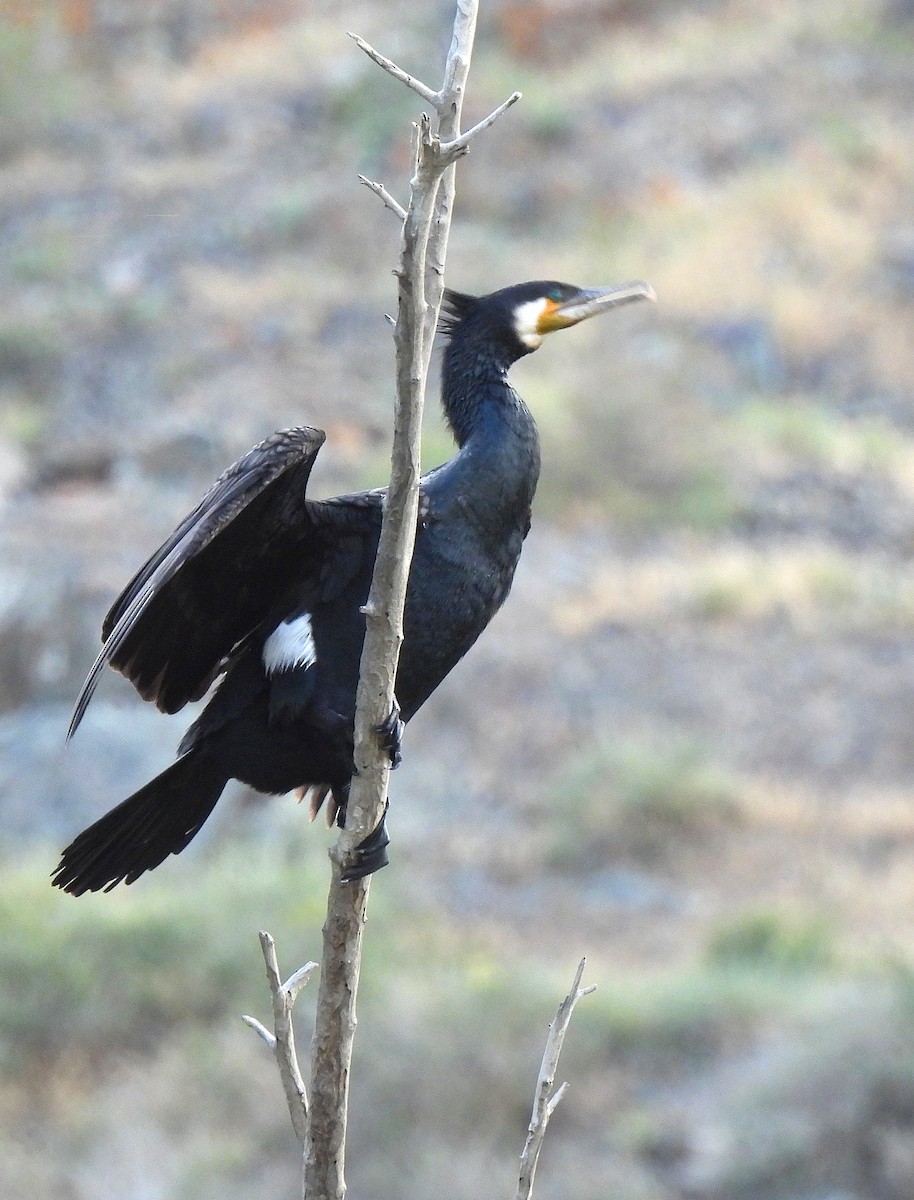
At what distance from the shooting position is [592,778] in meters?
11.8

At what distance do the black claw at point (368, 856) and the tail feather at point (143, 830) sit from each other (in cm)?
71

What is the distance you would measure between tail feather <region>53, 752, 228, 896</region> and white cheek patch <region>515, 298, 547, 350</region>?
1.13 meters

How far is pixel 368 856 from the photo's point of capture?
9.95 ft

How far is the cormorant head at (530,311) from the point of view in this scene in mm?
3971

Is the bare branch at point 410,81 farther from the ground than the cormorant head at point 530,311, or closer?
closer

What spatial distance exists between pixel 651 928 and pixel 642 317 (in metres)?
10.9

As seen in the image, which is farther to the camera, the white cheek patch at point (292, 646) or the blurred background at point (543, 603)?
the blurred background at point (543, 603)

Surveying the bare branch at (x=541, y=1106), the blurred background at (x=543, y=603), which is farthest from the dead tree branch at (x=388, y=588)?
the blurred background at (x=543, y=603)

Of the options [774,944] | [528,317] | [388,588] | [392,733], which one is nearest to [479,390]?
[528,317]

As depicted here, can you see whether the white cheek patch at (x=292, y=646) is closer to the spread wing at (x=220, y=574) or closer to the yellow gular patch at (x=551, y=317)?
the spread wing at (x=220, y=574)

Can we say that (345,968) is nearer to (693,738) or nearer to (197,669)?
(197,669)

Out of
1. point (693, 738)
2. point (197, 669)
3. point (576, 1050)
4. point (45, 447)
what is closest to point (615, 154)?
point (45, 447)

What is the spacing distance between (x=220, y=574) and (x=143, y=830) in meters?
0.58

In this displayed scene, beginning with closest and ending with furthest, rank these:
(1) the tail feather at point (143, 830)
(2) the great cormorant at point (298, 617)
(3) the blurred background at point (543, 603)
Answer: (2) the great cormorant at point (298, 617) → (1) the tail feather at point (143, 830) → (3) the blurred background at point (543, 603)
